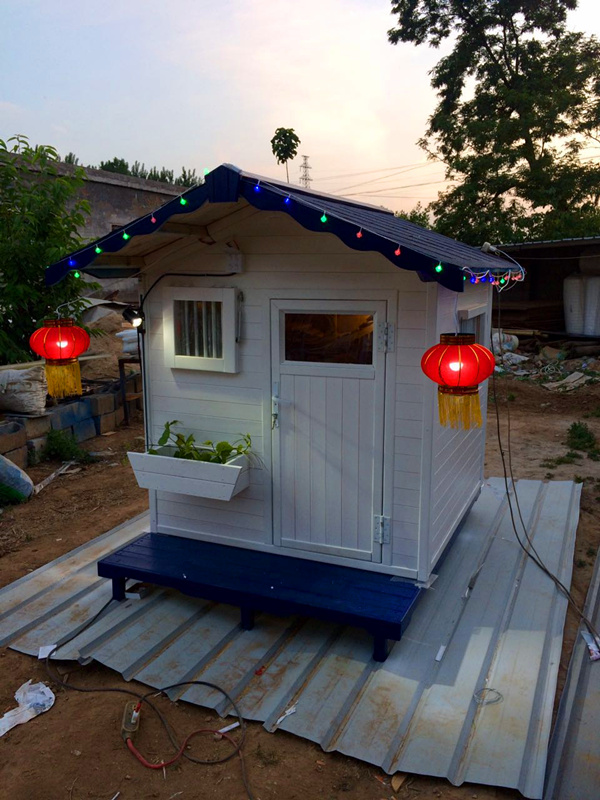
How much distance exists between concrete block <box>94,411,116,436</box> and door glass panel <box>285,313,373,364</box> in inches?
233

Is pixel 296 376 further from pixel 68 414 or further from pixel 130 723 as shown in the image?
pixel 68 414

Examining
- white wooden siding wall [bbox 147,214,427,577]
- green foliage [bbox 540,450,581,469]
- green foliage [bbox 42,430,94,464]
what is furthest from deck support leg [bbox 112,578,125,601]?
green foliage [bbox 540,450,581,469]

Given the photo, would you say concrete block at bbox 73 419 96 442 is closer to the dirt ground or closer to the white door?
the dirt ground

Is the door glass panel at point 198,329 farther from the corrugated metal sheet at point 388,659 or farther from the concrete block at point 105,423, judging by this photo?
the concrete block at point 105,423

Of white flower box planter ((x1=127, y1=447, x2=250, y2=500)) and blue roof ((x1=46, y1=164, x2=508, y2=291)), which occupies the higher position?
blue roof ((x1=46, y1=164, x2=508, y2=291))

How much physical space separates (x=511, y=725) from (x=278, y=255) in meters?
3.15

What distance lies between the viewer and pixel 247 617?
426 centimetres

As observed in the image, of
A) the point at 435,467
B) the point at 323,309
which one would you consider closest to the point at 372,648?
the point at 435,467

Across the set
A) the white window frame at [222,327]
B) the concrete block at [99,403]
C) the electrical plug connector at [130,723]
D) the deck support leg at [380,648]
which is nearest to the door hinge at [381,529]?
the deck support leg at [380,648]

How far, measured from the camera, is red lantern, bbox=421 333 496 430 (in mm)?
3500

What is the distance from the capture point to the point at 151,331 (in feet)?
16.2

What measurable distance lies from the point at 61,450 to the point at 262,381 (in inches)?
194

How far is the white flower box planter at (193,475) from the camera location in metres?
4.41

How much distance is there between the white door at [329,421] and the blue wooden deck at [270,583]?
25 cm
